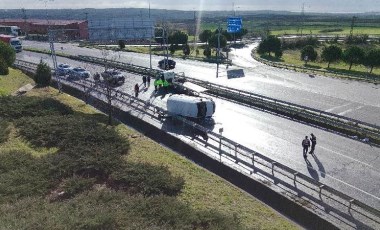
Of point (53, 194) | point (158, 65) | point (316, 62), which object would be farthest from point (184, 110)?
point (316, 62)

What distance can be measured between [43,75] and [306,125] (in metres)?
30.0

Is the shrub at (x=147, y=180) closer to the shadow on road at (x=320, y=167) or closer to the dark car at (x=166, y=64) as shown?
the shadow on road at (x=320, y=167)

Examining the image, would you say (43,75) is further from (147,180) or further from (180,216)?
(180,216)

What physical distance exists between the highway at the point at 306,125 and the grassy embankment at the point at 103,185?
5.07 metres

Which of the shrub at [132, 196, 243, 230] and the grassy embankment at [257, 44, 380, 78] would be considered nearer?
the shrub at [132, 196, 243, 230]

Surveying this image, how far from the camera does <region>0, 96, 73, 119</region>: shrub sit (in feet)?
97.6

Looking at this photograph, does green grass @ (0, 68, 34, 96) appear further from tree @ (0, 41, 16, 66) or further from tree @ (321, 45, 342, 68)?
tree @ (321, 45, 342, 68)

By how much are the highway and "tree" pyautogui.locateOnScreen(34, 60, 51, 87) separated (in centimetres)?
895

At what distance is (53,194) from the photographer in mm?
18547

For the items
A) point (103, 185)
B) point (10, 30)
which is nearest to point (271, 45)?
point (103, 185)

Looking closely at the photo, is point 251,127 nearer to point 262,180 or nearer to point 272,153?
point 272,153

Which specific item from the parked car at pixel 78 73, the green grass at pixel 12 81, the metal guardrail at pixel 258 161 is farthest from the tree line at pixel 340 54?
the green grass at pixel 12 81

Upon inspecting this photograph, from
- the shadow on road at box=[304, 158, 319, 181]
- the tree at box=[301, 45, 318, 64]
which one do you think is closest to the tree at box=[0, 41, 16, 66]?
the shadow on road at box=[304, 158, 319, 181]

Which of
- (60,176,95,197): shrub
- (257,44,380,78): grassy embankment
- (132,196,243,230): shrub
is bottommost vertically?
(257,44,380,78): grassy embankment
